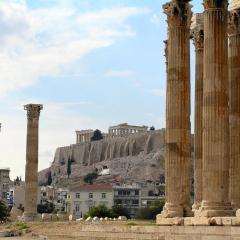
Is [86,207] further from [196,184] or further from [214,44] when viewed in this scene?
[214,44]

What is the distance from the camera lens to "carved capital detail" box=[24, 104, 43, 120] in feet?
269

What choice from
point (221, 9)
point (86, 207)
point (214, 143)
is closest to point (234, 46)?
point (221, 9)

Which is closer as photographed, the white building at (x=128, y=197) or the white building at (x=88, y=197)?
the white building at (x=88, y=197)

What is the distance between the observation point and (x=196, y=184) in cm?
4722

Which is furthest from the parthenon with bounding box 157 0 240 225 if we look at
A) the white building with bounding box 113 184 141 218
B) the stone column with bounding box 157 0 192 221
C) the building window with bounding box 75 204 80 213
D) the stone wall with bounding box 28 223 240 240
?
the white building with bounding box 113 184 141 218

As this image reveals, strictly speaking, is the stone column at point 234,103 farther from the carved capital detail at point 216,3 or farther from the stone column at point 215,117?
the carved capital detail at point 216,3

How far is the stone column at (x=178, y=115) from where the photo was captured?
4112 centimetres

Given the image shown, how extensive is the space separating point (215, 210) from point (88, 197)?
135194mm

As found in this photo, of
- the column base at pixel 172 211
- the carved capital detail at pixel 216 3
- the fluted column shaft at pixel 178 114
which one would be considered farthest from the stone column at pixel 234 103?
the carved capital detail at pixel 216 3

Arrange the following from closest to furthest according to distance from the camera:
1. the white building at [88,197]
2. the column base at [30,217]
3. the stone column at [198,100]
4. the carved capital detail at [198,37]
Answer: the stone column at [198,100]
the carved capital detail at [198,37]
the column base at [30,217]
the white building at [88,197]

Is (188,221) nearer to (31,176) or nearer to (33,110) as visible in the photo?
(31,176)

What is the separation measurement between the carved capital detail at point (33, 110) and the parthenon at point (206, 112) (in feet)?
121

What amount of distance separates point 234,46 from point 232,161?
6.96 meters

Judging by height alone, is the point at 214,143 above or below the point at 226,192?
Answer: above
